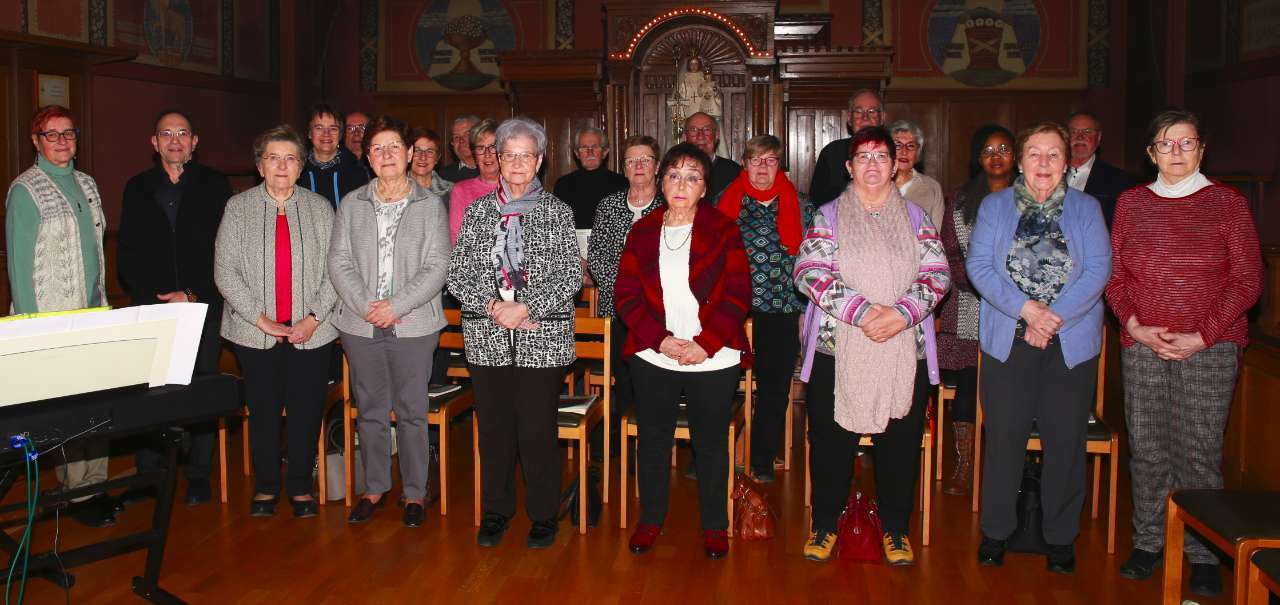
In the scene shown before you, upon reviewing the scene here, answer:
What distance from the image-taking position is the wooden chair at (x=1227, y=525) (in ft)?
7.75

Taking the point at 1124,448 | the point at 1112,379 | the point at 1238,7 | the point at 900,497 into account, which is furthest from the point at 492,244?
the point at 1238,7

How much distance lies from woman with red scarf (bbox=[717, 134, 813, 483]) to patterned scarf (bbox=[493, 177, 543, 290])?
3.07ft

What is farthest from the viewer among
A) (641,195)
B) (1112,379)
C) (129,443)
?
(1112,379)

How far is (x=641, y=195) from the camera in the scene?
13.0ft

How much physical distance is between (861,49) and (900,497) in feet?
16.9

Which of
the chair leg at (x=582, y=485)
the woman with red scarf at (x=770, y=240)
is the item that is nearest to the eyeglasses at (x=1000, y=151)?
the woman with red scarf at (x=770, y=240)

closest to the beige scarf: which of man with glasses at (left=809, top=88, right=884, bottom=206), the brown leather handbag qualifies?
the brown leather handbag

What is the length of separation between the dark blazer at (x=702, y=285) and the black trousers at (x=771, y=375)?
0.65 metres

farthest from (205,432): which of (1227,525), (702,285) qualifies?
(1227,525)

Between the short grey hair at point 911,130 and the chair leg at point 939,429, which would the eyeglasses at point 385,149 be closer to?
the short grey hair at point 911,130

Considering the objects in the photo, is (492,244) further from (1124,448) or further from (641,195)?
(1124,448)

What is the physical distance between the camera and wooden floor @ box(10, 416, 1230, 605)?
3.15 m

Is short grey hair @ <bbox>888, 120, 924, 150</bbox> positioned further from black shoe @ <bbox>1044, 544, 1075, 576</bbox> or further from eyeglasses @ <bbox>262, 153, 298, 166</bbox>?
eyeglasses @ <bbox>262, 153, 298, 166</bbox>

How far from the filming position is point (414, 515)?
3.83 metres
